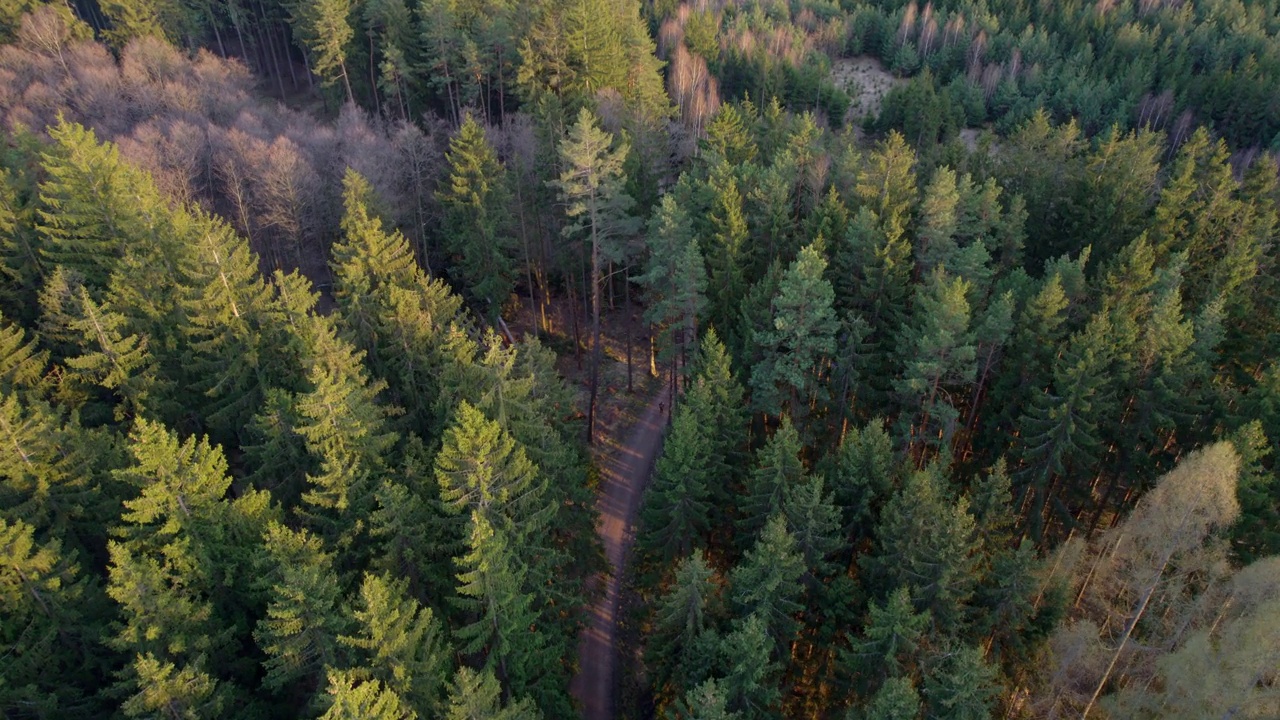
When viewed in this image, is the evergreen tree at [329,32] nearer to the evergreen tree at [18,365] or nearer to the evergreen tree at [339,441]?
the evergreen tree at [18,365]

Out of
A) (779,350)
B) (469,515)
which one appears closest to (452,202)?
(779,350)

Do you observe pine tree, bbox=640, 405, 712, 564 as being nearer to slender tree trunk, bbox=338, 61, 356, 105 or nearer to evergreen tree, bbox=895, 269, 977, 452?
evergreen tree, bbox=895, 269, 977, 452

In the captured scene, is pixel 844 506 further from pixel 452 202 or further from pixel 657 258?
pixel 452 202

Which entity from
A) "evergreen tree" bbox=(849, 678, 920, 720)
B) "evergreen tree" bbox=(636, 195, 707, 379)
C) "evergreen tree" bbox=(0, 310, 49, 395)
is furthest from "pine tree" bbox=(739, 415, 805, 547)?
"evergreen tree" bbox=(0, 310, 49, 395)

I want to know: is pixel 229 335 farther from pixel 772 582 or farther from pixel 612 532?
pixel 772 582

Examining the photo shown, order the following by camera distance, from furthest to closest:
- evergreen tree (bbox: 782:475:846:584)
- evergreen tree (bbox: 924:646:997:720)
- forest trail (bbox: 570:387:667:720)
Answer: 1. forest trail (bbox: 570:387:667:720)
2. evergreen tree (bbox: 782:475:846:584)
3. evergreen tree (bbox: 924:646:997:720)

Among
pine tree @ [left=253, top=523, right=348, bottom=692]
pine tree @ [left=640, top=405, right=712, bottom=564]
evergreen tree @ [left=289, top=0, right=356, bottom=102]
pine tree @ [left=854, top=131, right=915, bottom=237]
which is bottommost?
pine tree @ [left=640, top=405, right=712, bottom=564]

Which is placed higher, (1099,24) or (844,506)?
(1099,24)

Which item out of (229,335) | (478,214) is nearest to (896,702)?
(229,335)
